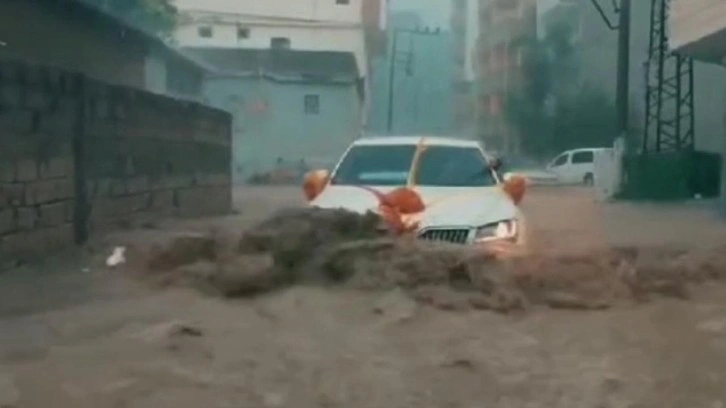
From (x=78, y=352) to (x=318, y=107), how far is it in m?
41.5

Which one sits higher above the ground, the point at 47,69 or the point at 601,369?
the point at 47,69

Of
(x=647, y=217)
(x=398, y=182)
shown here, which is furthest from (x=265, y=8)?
(x=398, y=182)

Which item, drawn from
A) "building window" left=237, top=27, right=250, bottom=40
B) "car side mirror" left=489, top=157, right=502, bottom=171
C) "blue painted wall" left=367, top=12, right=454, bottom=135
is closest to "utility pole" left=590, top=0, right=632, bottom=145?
"car side mirror" left=489, top=157, right=502, bottom=171

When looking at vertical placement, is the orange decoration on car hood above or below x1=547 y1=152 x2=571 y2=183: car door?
above

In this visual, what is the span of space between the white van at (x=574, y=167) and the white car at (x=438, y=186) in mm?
32357

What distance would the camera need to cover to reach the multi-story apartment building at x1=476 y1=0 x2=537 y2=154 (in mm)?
59375

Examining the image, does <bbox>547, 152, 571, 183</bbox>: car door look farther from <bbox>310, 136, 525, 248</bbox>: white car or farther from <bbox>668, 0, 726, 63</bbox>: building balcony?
<bbox>310, 136, 525, 248</bbox>: white car

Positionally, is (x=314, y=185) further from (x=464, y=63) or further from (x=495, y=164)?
(x=464, y=63)

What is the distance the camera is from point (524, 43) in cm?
5781

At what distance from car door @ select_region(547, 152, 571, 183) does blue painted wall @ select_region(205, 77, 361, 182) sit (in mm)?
7373

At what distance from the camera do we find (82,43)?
81.4 feet

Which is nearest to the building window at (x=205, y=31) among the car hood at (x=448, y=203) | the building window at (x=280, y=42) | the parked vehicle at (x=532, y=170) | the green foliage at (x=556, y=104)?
the building window at (x=280, y=42)

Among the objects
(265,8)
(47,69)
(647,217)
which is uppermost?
(265,8)

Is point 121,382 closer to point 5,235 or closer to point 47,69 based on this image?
point 5,235
